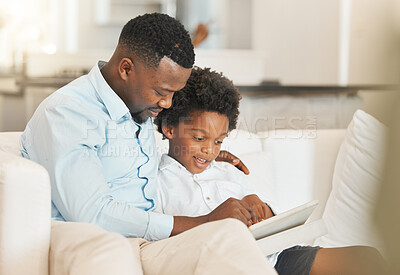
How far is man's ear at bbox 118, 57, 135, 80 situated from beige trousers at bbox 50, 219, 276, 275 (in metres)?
0.35

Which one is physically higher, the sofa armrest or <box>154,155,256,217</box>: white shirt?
the sofa armrest

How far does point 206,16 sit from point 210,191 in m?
3.19

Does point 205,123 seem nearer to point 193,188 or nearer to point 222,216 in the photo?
point 193,188

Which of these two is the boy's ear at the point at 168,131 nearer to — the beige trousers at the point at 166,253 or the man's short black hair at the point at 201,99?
the man's short black hair at the point at 201,99

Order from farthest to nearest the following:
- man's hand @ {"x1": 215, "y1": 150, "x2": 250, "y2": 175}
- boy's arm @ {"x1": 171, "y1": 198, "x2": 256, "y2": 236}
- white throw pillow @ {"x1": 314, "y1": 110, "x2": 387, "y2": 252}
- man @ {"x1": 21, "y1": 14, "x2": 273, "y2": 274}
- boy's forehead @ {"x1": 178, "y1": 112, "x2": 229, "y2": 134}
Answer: white throw pillow @ {"x1": 314, "y1": 110, "x2": 387, "y2": 252} → man's hand @ {"x1": 215, "y1": 150, "x2": 250, "y2": 175} → boy's forehead @ {"x1": 178, "y1": 112, "x2": 229, "y2": 134} → boy's arm @ {"x1": 171, "y1": 198, "x2": 256, "y2": 236} → man @ {"x1": 21, "y1": 14, "x2": 273, "y2": 274}

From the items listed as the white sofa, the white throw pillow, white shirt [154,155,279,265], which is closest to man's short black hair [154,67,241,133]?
white shirt [154,155,279,265]

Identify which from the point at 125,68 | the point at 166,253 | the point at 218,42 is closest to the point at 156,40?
the point at 125,68

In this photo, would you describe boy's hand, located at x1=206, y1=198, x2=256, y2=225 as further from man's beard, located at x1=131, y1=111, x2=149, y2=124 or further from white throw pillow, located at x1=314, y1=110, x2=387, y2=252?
white throw pillow, located at x1=314, y1=110, x2=387, y2=252

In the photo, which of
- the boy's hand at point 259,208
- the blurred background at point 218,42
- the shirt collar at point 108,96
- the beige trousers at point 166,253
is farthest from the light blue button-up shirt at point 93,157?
the blurred background at point 218,42

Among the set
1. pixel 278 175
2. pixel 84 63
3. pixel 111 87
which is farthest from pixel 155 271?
pixel 84 63

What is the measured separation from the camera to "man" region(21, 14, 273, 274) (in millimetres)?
809

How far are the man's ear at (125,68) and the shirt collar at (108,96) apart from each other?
4cm

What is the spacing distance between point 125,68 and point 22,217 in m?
0.39

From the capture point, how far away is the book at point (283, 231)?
0.89 metres
